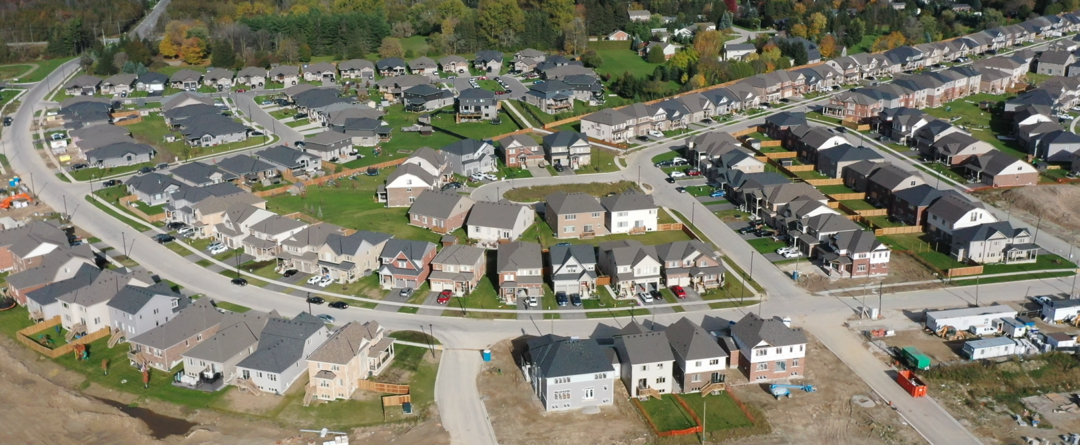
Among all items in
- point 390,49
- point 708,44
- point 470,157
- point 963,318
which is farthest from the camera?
point 390,49

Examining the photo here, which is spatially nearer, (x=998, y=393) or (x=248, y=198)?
(x=998, y=393)

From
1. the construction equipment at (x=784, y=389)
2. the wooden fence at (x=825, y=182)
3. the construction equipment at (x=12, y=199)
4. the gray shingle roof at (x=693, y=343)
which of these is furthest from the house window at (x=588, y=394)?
the construction equipment at (x=12, y=199)

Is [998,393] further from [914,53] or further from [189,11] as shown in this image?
[189,11]

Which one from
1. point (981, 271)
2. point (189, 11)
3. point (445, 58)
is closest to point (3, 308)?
point (981, 271)

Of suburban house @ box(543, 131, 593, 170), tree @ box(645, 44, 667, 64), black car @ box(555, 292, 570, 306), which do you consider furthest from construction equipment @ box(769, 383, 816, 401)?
tree @ box(645, 44, 667, 64)

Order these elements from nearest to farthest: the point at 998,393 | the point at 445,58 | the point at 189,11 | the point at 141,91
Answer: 1. the point at 998,393
2. the point at 141,91
3. the point at 445,58
4. the point at 189,11

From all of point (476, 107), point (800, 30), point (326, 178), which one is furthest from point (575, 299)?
point (800, 30)

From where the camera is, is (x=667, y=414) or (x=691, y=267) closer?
(x=667, y=414)

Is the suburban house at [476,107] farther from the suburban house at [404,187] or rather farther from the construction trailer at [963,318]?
the construction trailer at [963,318]

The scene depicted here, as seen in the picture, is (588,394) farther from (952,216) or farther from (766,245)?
(952,216)
